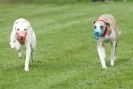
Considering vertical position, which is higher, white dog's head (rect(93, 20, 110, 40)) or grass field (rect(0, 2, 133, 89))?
white dog's head (rect(93, 20, 110, 40))

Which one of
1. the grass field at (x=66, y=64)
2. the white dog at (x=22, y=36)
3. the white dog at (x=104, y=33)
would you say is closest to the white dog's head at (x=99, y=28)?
the white dog at (x=104, y=33)

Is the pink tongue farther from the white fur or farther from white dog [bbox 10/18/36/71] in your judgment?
Answer: the white fur

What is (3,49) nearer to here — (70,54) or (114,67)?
(70,54)

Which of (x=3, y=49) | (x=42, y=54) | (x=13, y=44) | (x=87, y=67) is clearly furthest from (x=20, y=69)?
(x=3, y=49)

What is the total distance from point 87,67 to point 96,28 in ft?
4.19

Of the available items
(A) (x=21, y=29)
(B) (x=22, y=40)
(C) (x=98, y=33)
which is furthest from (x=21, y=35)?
(C) (x=98, y=33)

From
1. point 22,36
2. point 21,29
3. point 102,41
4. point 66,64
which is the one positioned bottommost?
point 66,64

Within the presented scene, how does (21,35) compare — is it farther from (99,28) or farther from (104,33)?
(104,33)

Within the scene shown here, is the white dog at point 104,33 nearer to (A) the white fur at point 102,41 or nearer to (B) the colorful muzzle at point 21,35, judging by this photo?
(A) the white fur at point 102,41

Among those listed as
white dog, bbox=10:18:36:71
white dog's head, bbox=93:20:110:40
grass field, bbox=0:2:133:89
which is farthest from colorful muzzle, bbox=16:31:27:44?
white dog's head, bbox=93:20:110:40

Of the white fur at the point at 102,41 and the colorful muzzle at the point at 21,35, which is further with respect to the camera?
the white fur at the point at 102,41

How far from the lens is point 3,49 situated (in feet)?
67.5

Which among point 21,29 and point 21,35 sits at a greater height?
point 21,29

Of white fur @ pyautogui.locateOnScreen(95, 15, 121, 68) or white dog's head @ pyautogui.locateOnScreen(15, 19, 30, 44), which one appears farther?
white fur @ pyautogui.locateOnScreen(95, 15, 121, 68)
